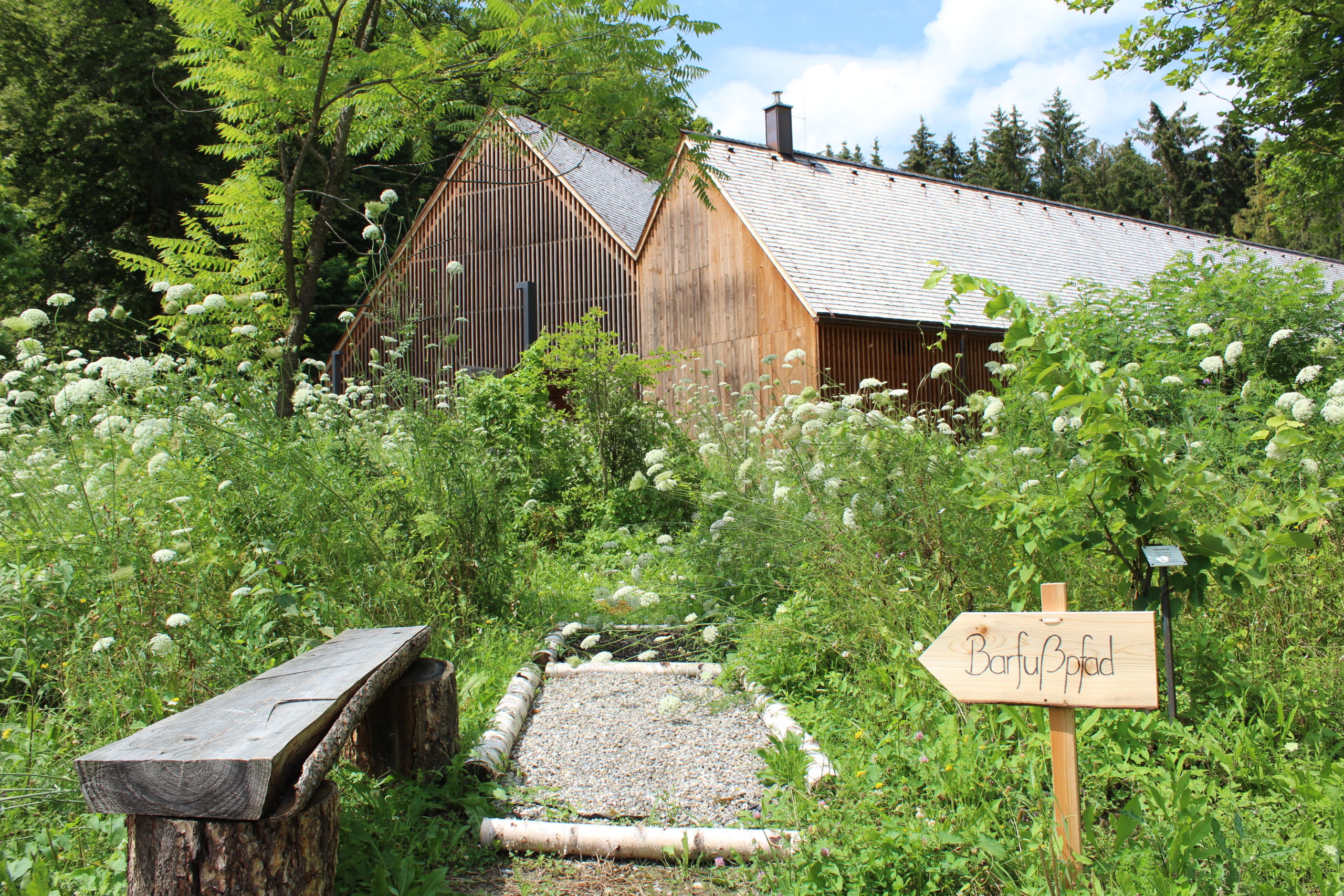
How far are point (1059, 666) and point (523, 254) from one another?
18684mm

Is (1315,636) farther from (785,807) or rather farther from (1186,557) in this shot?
(785,807)

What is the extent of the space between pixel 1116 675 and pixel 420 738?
252 cm

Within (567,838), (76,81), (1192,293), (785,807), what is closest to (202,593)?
(567,838)

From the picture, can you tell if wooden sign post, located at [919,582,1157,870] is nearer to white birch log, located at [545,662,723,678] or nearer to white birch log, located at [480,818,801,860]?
white birch log, located at [480,818,801,860]

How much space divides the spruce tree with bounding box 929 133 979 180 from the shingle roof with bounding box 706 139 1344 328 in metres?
34.3

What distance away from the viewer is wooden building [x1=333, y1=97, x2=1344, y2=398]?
14.0 metres

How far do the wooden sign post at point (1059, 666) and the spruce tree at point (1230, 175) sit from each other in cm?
5327

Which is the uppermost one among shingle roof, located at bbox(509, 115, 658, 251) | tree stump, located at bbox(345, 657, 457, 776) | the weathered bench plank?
shingle roof, located at bbox(509, 115, 658, 251)

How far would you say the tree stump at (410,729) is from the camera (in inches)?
130

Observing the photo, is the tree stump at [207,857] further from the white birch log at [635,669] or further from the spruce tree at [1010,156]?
the spruce tree at [1010,156]

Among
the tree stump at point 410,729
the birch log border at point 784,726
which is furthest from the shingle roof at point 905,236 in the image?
the tree stump at point 410,729

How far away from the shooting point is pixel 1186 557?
275 centimetres

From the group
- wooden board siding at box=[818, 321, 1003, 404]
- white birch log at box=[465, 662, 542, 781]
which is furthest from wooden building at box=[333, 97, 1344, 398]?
white birch log at box=[465, 662, 542, 781]

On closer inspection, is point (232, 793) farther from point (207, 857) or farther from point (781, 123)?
point (781, 123)
